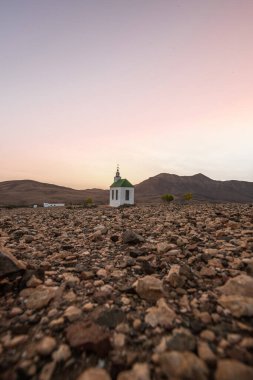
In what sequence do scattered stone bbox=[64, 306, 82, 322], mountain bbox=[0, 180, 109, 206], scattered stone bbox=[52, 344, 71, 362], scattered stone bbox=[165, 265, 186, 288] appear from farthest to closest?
mountain bbox=[0, 180, 109, 206] → scattered stone bbox=[165, 265, 186, 288] → scattered stone bbox=[64, 306, 82, 322] → scattered stone bbox=[52, 344, 71, 362]

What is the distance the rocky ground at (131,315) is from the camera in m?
1.69

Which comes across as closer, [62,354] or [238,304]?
[62,354]

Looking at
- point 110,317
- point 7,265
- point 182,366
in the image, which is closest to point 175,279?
point 110,317

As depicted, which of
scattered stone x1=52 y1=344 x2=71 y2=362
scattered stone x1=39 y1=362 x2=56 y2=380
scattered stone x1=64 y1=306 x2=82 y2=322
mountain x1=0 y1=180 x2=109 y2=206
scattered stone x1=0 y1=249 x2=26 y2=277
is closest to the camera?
scattered stone x1=39 y1=362 x2=56 y2=380

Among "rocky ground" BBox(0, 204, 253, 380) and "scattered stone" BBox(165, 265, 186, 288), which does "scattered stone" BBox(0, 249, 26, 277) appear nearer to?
"rocky ground" BBox(0, 204, 253, 380)

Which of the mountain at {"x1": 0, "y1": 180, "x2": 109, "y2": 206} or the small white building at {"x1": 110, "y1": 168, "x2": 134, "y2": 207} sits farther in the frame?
the mountain at {"x1": 0, "y1": 180, "x2": 109, "y2": 206}

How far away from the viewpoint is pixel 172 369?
5.29ft

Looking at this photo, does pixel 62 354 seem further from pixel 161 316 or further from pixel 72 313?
pixel 161 316

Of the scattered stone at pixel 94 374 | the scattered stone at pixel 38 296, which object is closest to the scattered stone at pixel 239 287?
the scattered stone at pixel 94 374

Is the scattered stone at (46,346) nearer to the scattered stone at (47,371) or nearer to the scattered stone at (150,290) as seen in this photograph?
the scattered stone at (47,371)

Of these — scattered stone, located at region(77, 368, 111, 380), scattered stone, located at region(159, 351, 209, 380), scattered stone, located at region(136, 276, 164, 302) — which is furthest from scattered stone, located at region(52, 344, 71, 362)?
scattered stone, located at region(136, 276, 164, 302)

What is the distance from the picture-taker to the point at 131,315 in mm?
2389

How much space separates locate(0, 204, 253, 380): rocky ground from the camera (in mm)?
1687

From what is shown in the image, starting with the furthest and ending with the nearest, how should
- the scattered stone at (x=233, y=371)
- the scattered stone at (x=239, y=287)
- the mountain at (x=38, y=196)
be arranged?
the mountain at (x=38, y=196) → the scattered stone at (x=239, y=287) → the scattered stone at (x=233, y=371)
